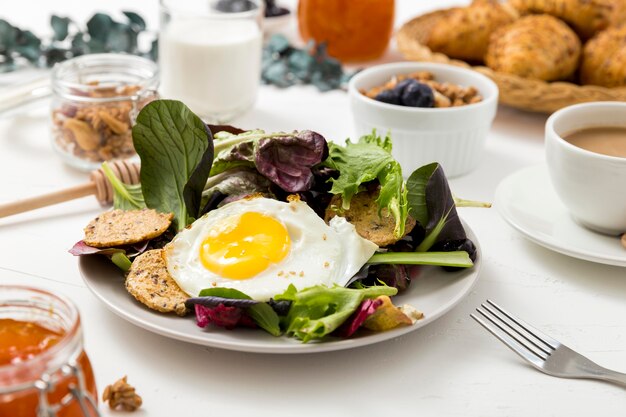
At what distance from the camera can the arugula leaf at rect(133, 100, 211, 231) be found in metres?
1.76

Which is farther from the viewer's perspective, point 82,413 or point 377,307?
point 377,307

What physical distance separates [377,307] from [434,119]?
974 millimetres

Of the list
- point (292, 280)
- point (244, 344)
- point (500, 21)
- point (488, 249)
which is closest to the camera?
point (244, 344)

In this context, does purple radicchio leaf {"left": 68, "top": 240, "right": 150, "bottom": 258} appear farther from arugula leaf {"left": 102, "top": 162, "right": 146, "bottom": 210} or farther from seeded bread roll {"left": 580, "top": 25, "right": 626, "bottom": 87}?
seeded bread roll {"left": 580, "top": 25, "right": 626, "bottom": 87}

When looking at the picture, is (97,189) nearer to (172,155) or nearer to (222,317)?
(172,155)

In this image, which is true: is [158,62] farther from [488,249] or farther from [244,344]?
[244,344]

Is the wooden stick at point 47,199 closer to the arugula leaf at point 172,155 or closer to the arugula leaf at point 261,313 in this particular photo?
the arugula leaf at point 172,155

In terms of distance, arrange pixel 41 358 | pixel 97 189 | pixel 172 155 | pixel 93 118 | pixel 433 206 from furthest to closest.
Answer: pixel 93 118, pixel 97 189, pixel 172 155, pixel 433 206, pixel 41 358

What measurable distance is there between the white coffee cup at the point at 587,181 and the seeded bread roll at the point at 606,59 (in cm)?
69

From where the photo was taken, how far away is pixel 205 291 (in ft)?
4.86

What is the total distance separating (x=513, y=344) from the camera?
1532mm

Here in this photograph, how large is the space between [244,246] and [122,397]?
14.7 inches

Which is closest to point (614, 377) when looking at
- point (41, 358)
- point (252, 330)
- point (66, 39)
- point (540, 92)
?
point (252, 330)

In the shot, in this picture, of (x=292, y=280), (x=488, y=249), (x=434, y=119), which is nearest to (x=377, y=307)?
(x=292, y=280)
